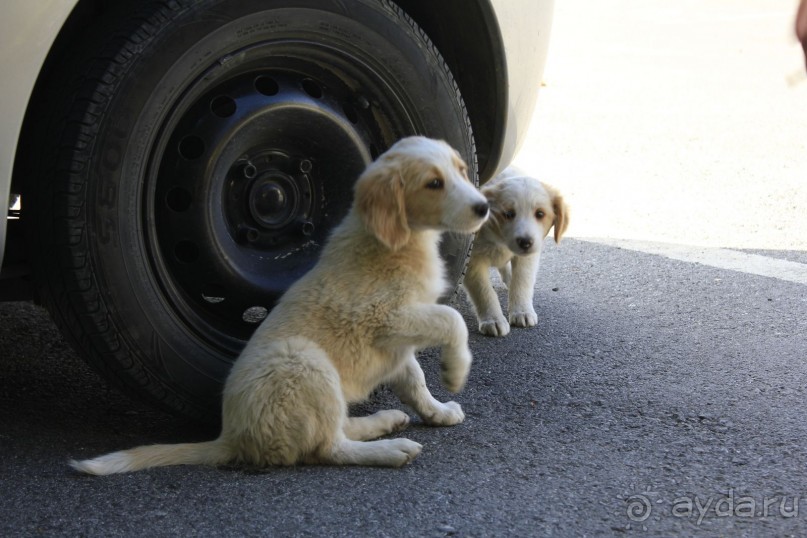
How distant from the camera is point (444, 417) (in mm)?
A: 3809

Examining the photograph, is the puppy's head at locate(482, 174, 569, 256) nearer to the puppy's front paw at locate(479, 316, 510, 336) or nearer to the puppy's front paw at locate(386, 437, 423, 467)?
the puppy's front paw at locate(479, 316, 510, 336)

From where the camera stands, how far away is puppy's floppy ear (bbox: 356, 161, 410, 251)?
356 centimetres

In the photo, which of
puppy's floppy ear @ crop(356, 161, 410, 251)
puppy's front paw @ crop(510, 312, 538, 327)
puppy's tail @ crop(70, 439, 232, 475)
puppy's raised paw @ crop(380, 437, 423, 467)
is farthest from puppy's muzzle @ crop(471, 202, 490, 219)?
puppy's front paw @ crop(510, 312, 538, 327)

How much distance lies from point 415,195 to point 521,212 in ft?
5.73

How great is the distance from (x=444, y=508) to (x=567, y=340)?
211 centimetres

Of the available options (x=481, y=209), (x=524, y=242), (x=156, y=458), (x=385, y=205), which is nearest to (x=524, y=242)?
(x=524, y=242)

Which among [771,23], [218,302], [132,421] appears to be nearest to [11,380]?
[132,421]

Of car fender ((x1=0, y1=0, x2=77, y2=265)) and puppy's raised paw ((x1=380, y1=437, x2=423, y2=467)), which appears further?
puppy's raised paw ((x1=380, y1=437, x2=423, y2=467))

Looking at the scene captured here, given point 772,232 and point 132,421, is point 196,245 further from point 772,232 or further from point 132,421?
point 772,232

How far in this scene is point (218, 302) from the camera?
148 inches

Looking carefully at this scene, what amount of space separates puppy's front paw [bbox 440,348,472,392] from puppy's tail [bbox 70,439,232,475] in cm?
81

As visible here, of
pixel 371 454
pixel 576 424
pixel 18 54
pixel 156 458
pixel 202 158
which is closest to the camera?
pixel 18 54

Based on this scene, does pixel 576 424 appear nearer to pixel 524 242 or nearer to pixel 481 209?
pixel 481 209

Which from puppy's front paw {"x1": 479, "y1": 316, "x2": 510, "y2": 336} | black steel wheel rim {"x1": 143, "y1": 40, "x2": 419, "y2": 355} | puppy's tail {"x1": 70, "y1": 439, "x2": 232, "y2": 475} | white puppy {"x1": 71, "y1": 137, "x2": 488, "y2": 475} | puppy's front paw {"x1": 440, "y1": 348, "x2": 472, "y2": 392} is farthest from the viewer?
puppy's front paw {"x1": 479, "y1": 316, "x2": 510, "y2": 336}
